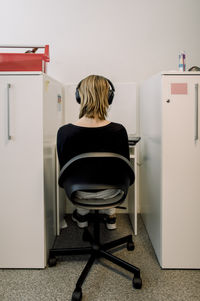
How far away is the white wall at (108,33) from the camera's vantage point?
2.57 meters

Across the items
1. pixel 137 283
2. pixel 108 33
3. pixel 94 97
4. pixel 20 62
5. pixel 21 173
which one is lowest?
pixel 137 283

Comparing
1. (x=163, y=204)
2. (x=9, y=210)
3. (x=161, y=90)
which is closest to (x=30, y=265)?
(x=9, y=210)

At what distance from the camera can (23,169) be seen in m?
1.70

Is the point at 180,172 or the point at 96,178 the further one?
the point at 180,172

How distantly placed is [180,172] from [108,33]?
163 centimetres

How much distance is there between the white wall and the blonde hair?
1.11 meters

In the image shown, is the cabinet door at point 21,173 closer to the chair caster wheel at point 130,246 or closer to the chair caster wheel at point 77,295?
the chair caster wheel at point 77,295

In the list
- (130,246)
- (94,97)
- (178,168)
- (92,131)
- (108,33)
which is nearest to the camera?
(92,131)

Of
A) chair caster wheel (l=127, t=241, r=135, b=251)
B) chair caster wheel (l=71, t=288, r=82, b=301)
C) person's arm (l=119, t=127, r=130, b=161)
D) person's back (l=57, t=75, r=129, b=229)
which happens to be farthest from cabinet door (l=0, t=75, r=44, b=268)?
chair caster wheel (l=127, t=241, r=135, b=251)

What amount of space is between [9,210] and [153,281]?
3.31ft

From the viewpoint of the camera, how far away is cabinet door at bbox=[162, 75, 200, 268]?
164 cm

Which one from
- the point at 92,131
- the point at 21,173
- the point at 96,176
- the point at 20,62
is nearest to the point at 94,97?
the point at 92,131

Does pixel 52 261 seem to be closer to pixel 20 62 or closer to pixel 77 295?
pixel 77 295

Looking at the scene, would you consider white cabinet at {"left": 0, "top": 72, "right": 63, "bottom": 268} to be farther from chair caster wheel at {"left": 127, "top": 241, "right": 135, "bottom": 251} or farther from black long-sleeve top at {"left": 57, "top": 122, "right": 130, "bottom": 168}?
chair caster wheel at {"left": 127, "top": 241, "right": 135, "bottom": 251}
